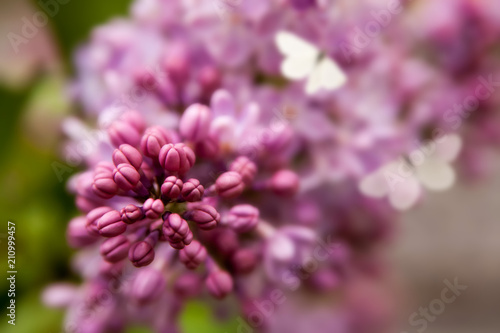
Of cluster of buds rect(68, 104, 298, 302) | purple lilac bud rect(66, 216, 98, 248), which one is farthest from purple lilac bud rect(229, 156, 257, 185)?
purple lilac bud rect(66, 216, 98, 248)

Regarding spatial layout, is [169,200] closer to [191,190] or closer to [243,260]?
[191,190]

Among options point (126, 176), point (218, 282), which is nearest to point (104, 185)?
point (126, 176)

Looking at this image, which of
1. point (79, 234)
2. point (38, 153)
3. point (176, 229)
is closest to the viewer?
point (176, 229)

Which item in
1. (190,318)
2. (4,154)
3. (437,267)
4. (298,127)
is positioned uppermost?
(298,127)

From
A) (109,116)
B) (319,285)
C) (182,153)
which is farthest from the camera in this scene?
(319,285)

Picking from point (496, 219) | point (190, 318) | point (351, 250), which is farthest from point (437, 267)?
point (190, 318)

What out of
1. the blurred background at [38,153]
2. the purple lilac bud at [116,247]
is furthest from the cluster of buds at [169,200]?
the blurred background at [38,153]

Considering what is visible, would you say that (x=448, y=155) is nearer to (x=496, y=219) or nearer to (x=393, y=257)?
(x=393, y=257)
